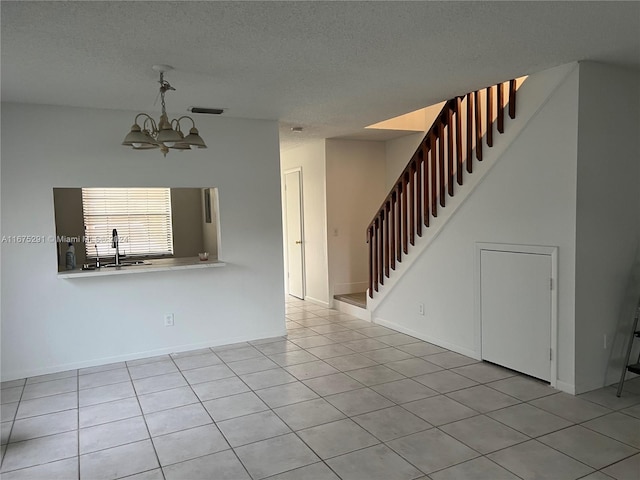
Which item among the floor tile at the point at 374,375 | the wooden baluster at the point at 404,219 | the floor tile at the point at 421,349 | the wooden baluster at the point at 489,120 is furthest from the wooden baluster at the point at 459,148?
the floor tile at the point at 374,375

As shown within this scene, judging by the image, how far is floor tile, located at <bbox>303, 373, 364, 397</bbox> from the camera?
11.9 ft

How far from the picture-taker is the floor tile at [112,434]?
2.85m

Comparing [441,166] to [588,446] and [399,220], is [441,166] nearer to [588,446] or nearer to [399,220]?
[399,220]

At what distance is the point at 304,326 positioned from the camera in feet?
18.5

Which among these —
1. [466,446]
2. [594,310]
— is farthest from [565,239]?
[466,446]

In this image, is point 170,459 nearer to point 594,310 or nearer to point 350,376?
point 350,376

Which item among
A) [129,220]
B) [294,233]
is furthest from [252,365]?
[294,233]

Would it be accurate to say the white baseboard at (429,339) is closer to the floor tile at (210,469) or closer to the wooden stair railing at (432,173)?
the wooden stair railing at (432,173)

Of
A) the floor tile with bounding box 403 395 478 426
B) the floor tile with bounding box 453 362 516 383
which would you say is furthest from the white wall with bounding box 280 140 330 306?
the floor tile with bounding box 403 395 478 426

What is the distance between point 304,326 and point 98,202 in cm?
301

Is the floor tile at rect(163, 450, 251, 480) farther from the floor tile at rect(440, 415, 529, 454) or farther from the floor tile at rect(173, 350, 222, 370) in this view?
the floor tile at rect(173, 350, 222, 370)

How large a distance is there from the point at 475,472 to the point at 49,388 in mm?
3308

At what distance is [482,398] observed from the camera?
11.2 feet

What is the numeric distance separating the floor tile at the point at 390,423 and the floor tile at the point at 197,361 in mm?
1752
